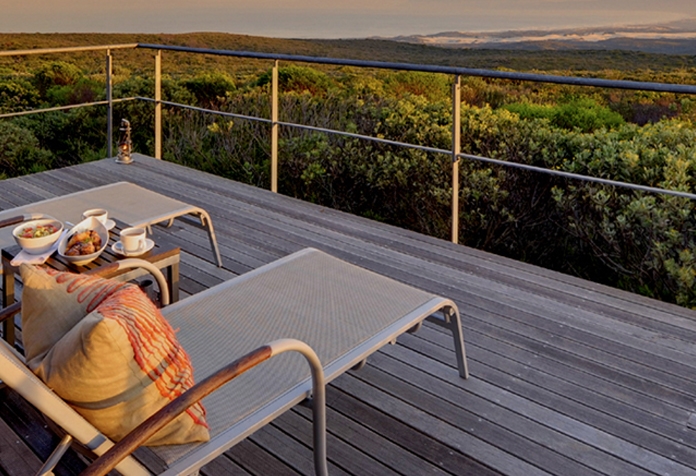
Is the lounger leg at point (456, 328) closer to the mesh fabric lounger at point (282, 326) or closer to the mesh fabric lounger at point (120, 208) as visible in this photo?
the mesh fabric lounger at point (282, 326)

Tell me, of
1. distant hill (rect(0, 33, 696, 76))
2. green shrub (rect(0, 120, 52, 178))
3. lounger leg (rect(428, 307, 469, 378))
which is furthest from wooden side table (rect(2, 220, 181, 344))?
distant hill (rect(0, 33, 696, 76))

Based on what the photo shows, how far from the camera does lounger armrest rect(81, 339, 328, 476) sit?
3.89 ft

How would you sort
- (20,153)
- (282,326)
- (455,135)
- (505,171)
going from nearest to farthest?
(282,326) < (455,135) < (505,171) < (20,153)

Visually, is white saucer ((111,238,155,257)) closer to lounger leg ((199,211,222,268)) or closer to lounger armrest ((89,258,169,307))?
lounger armrest ((89,258,169,307))

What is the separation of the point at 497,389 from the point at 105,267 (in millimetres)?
1338

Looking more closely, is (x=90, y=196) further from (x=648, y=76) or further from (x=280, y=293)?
(x=648, y=76)

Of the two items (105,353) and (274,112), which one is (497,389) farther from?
(274,112)

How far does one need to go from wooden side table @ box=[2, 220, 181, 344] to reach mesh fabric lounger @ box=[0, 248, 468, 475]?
0.21 m

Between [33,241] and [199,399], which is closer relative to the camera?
[199,399]

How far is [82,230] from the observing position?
7.57ft

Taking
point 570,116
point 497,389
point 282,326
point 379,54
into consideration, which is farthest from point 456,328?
point 379,54

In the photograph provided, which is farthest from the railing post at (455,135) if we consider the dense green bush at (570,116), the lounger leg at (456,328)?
the dense green bush at (570,116)

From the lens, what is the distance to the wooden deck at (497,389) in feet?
6.31

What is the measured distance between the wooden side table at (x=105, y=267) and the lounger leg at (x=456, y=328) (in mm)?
947
